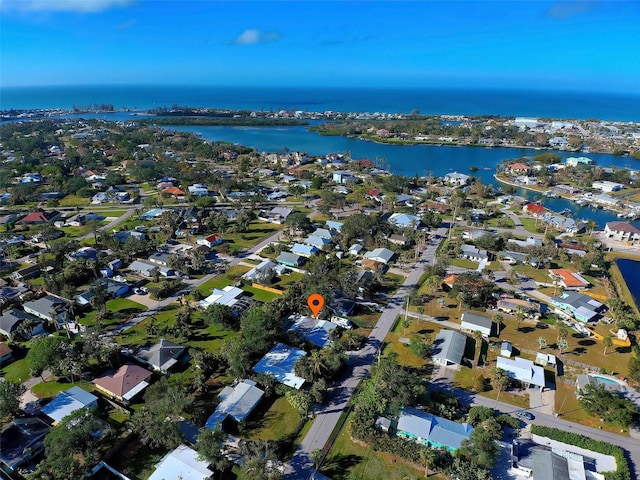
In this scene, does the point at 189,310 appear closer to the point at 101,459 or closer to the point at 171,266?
the point at 171,266

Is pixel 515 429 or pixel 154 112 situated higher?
pixel 154 112

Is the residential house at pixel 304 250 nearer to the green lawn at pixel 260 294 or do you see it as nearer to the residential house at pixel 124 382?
the green lawn at pixel 260 294

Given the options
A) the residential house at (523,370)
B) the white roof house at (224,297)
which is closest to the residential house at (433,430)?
the residential house at (523,370)

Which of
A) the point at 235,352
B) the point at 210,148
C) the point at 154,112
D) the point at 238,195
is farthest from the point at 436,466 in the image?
the point at 154,112

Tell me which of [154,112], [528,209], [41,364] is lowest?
[41,364]

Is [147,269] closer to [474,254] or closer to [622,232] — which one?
[474,254]

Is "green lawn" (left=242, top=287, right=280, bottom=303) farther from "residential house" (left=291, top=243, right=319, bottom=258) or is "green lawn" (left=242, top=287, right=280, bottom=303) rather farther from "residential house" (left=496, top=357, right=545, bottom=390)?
"residential house" (left=496, top=357, right=545, bottom=390)
